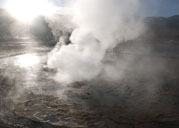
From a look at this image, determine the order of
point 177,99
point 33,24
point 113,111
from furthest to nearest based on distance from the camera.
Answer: point 33,24 < point 177,99 < point 113,111

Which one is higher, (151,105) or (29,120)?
(151,105)

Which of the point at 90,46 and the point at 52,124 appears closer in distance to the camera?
the point at 52,124

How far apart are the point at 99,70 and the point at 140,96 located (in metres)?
3.53

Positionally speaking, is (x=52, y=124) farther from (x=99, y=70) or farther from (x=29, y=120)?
(x=99, y=70)

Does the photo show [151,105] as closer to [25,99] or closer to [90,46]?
[25,99]

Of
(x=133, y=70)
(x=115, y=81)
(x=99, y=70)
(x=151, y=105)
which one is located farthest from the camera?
(x=133, y=70)

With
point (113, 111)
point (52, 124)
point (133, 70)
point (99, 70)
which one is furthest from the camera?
point (133, 70)

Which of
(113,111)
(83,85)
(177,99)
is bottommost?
(113,111)

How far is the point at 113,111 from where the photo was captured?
227 inches

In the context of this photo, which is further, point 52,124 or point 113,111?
point 113,111

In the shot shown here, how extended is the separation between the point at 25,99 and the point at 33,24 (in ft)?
151

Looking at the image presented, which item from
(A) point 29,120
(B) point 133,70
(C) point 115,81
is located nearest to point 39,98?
(A) point 29,120

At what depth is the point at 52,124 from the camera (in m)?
4.94

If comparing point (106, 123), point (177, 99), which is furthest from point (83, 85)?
point (177, 99)
